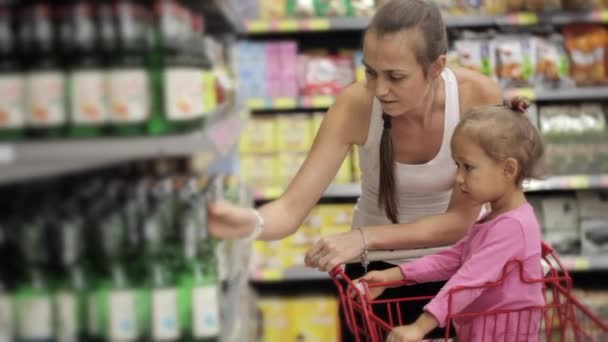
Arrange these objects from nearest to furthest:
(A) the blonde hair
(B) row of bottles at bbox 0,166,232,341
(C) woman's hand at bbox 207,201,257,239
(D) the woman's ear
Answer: (B) row of bottles at bbox 0,166,232,341 < (C) woman's hand at bbox 207,201,257,239 < (A) the blonde hair < (D) the woman's ear

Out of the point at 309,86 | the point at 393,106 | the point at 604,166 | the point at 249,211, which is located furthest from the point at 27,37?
the point at 604,166

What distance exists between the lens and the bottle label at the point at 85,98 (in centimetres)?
141

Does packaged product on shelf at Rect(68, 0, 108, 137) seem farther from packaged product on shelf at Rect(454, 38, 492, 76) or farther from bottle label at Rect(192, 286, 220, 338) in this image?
packaged product on shelf at Rect(454, 38, 492, 76)

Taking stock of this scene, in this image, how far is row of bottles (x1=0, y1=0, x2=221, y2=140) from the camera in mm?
1395

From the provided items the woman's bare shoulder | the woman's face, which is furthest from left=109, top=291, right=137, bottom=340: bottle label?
the woman's bare shoulder

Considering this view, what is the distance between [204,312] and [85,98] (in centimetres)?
41

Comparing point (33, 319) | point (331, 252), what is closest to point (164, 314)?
Answer: point (33, 319)

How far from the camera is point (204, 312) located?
4.85 feet

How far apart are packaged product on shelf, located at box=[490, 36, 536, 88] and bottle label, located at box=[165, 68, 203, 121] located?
300cm

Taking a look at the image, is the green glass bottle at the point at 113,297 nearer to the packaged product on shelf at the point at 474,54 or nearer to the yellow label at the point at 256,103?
the yellow label at the point at 256,103

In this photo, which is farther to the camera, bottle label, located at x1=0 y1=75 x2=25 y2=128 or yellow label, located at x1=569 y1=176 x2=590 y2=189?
yellow label, located at x1=569 y1=176 x2=590 y2=189

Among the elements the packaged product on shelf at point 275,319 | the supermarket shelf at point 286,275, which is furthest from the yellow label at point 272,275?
the packaged product on shelf at point 275,319

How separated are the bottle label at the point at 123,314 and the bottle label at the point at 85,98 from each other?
0.29m

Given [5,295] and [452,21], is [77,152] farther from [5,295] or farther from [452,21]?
[452,21]
